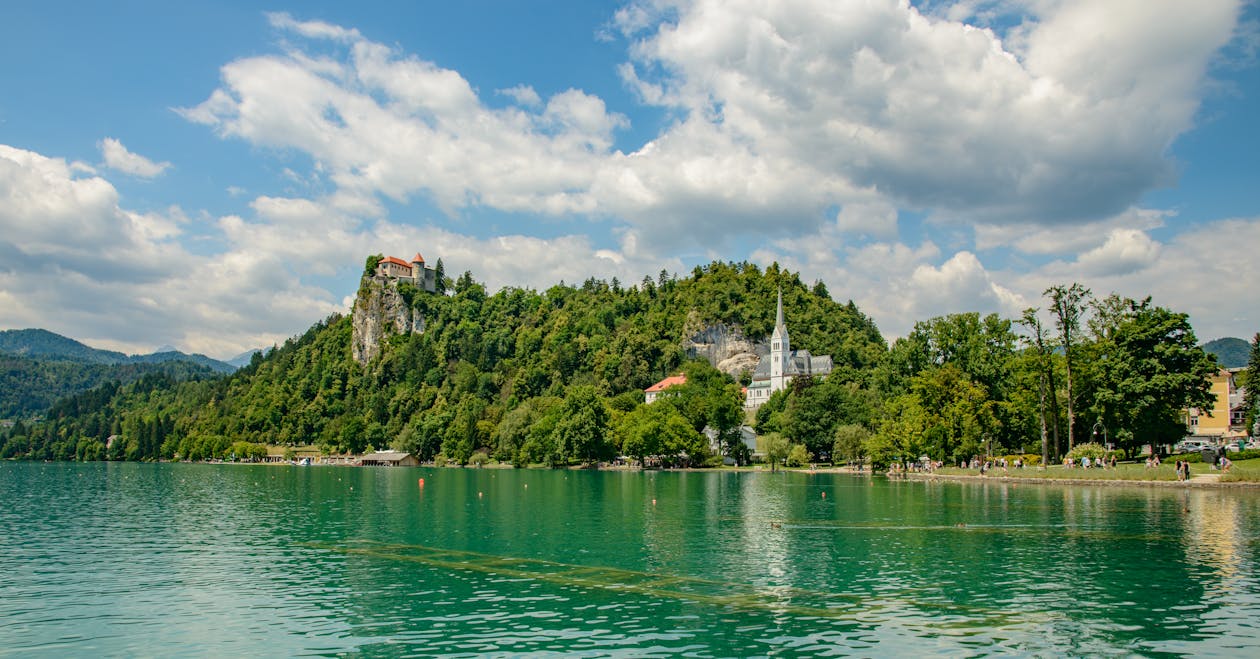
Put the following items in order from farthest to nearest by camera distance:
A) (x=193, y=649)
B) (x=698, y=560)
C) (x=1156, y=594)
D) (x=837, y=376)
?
(x=837, y=376)
(x=698, y=560)
(x=1156, y=594)
(x=193, y=649)

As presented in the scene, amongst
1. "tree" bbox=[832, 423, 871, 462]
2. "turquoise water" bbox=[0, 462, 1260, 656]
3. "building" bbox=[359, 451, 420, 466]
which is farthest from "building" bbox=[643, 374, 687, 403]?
"turquoise water" bbox=[0, 462, 1260, 656]

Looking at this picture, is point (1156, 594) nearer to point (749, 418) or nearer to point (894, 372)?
point (894, 372)

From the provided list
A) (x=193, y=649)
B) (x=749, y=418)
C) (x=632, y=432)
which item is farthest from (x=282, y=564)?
(x=749, y=418)

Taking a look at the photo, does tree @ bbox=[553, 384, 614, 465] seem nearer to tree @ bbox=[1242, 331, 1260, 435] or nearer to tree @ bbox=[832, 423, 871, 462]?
tree @ bbox=[832, 423, 871, 462]

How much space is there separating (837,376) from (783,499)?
312ft

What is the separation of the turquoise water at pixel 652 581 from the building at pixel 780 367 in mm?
129545

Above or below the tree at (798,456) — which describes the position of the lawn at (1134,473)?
above

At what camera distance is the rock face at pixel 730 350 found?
195875 millimetres

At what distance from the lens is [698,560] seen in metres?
30.1

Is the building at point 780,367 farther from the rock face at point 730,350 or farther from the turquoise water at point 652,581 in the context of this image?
the turquoise water at point 652,581

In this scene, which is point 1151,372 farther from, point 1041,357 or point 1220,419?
point 1220,419

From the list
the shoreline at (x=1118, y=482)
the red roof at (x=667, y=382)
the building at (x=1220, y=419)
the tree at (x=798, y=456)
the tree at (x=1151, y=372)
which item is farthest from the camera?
the red roof at (x=667, y=382)

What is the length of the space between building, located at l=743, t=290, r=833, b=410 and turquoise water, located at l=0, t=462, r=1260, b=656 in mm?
129545

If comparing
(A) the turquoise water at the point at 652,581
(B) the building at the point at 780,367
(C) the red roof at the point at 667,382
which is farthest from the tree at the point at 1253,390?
(C) the red roof at the point at 667,382
